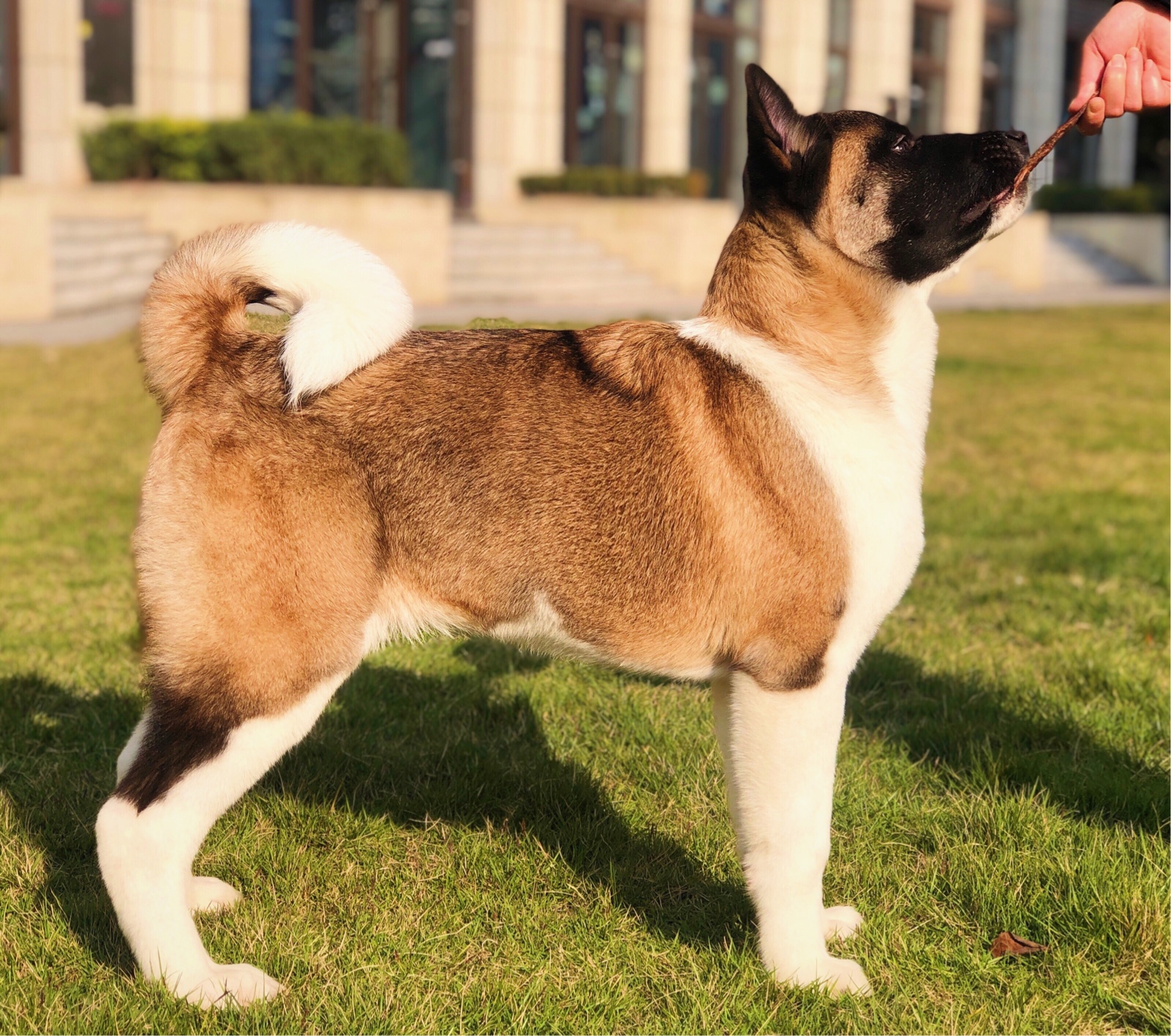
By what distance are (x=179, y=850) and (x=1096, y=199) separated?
36374 millimetres

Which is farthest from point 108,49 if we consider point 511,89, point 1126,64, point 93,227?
point 1126,64

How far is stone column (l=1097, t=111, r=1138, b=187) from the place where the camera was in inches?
1626

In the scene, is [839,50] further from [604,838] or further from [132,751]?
[132,751]

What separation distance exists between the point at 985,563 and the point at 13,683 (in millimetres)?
4602

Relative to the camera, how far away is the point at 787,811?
3.03 metres

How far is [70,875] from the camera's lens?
3.59 metres

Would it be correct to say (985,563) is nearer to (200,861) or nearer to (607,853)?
(607,853)

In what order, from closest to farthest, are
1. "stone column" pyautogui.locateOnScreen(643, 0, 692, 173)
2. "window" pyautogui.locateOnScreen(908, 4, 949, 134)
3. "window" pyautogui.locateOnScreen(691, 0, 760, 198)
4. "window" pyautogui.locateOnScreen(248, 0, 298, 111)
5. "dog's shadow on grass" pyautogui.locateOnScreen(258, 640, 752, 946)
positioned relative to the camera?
"dog's shadow on grass" pyautogui.locateOnScreen(258, 640, 752, 946) → "window" pyautogui.locateOnScreen(248, 0, 298, 111) → "stone column" pyautogui.locateOnScreen(643, 0, 692, 173) → "window" pyautogui.locateOnScreen(691, 0, 760, 198) → "window" pyautogui.locateOnScreen(908, 4, 949, 134)

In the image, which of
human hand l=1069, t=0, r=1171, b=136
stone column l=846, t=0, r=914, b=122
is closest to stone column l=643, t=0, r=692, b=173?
stone column l=846, t=0, r=914, b=122

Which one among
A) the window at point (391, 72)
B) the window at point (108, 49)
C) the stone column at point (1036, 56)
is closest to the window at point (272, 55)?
the window at point (391, 72)

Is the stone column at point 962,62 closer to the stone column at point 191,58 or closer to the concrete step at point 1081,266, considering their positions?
the concrete step at point 1081,266

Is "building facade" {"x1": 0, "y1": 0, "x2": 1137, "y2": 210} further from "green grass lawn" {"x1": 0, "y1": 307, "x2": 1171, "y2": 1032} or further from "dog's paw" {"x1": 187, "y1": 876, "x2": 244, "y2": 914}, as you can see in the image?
"dog's paw" {"x1": 187, "y1": 876, "x2": 244, "y2": 914}

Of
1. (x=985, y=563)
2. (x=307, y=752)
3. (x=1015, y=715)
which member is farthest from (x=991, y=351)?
(x=307, y=752)

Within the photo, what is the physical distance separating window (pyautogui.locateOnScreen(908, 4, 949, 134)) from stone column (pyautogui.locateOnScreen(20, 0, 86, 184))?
23.3m
